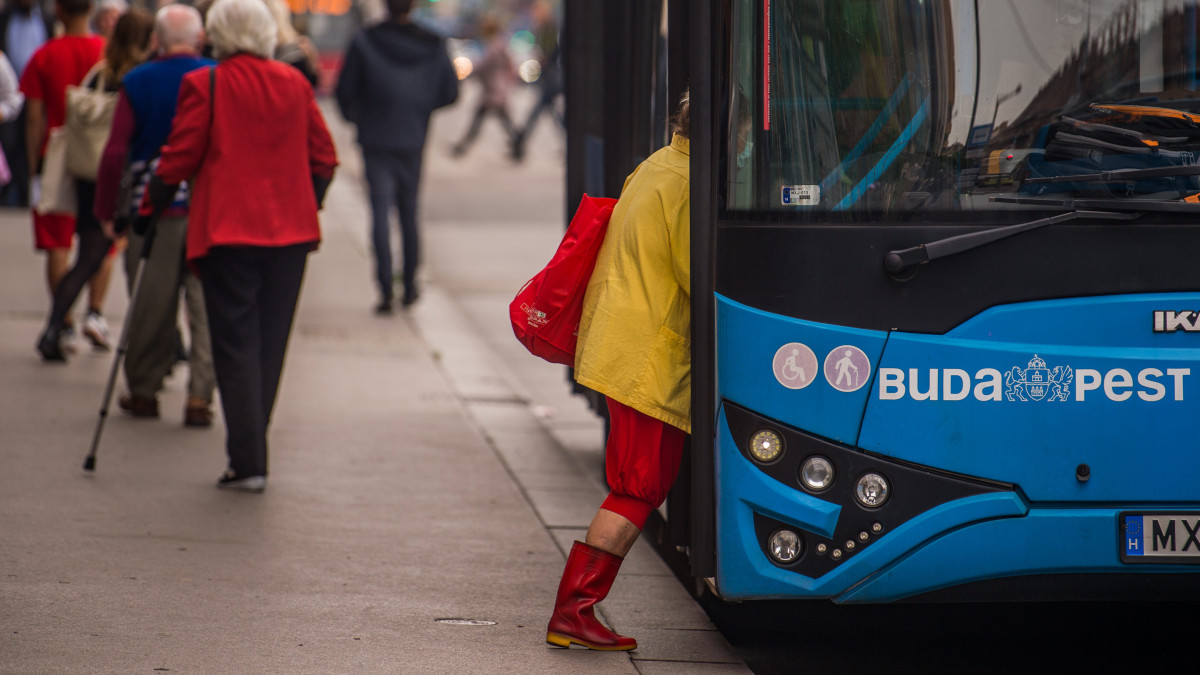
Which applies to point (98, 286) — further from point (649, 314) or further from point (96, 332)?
point (649, 314)

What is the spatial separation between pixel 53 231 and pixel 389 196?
2870 millimetres

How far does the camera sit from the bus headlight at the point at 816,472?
3.99 metres

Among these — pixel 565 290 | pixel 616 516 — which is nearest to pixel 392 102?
pixel 565 290

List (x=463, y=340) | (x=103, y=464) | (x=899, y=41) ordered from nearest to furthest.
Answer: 1. (x=899, y=41)
2. (x=103, y=464)
3. (x=463, y=340)

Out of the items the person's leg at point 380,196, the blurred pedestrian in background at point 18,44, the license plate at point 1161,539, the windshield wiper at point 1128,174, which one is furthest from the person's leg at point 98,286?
the license plate at point 1161,539

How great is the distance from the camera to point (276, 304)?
633 centimetres

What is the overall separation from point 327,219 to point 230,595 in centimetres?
1252

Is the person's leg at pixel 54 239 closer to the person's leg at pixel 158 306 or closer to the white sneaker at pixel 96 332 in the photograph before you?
the white sneaker at pixel 96 332

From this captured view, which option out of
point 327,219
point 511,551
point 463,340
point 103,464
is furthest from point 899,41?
point 327,219

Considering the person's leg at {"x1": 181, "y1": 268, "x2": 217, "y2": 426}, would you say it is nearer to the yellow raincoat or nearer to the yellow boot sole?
the yellow boot sole

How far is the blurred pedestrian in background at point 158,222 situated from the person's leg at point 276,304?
811mm

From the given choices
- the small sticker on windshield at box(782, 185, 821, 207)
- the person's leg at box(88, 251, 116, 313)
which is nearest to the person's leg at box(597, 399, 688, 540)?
the small sticker on windshield at box(782, 185, 821, 207)

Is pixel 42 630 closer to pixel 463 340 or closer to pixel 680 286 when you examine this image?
pixel 680 286

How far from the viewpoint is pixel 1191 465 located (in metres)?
3.98
